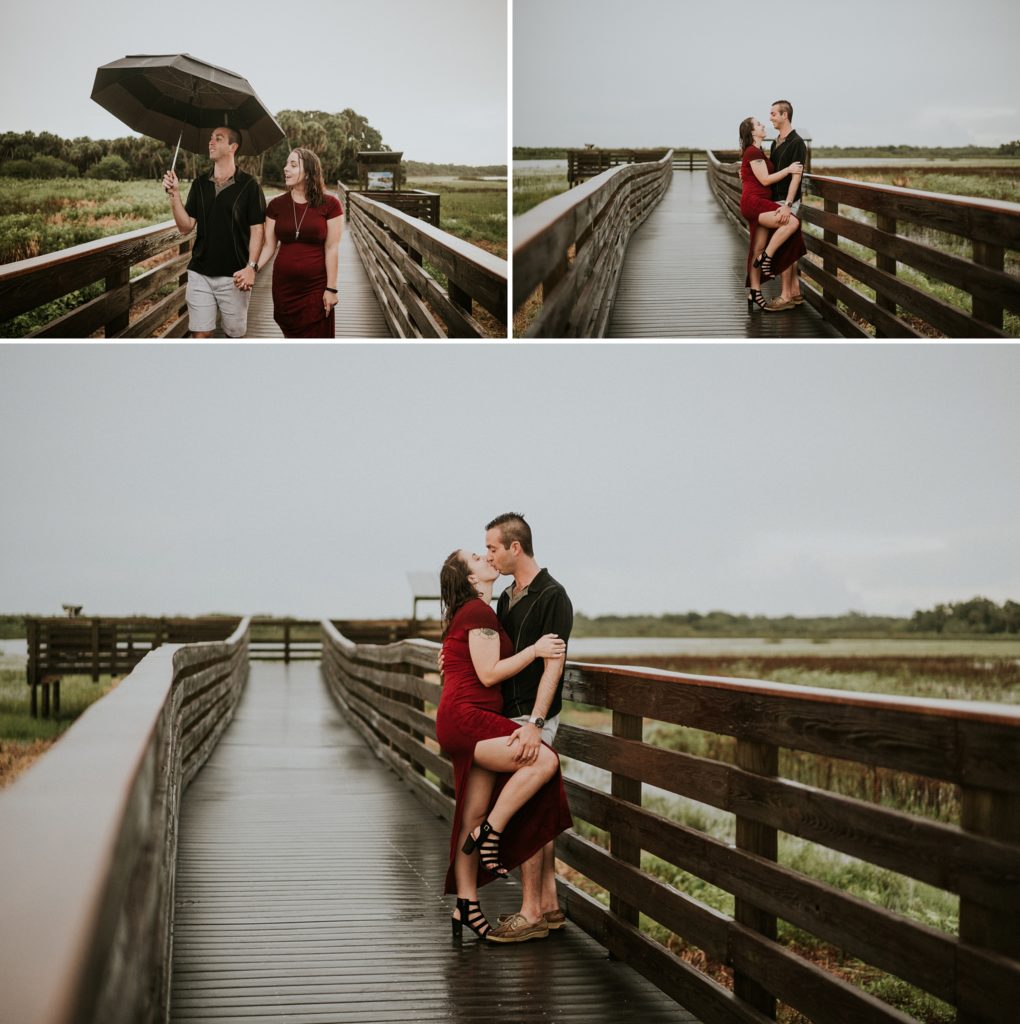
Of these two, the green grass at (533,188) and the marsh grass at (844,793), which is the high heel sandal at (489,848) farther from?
the green grass at (533,188)

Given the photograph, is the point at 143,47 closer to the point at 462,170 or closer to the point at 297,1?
the point at 297,1

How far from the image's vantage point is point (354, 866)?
514cm

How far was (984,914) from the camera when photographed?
2117 mm

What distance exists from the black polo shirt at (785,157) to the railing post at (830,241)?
25 cm

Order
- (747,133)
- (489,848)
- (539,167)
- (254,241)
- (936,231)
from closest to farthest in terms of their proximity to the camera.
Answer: (489,848)
(254,241)
(936,231)
(747,133)
(539,167)

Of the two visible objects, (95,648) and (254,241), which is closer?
(254,241)

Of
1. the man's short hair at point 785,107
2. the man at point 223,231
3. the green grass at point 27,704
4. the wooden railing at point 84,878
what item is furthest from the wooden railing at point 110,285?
the green grass at point 27,704

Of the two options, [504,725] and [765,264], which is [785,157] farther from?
[504,725]

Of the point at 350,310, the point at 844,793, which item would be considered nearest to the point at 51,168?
the point at 350,310

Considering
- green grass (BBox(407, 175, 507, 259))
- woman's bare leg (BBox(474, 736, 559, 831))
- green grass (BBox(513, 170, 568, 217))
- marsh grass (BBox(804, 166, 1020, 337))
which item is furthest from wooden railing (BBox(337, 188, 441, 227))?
woman's bare leg (BBox(474, 736, 559, 831))

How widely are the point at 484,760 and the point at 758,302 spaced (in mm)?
7376

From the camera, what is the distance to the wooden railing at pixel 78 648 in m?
18.5

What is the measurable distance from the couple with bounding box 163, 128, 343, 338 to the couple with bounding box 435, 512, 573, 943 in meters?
3.82

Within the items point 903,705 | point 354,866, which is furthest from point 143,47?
point 903,705
